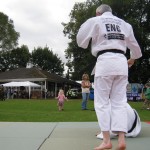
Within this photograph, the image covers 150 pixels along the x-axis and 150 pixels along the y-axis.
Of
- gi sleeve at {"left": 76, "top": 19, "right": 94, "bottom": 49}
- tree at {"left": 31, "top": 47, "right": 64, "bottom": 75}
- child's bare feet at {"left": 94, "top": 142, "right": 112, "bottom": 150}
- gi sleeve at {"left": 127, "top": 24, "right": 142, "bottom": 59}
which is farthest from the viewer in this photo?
tree at {"left": 31, "top": 47, "right": 64, "bottom": 75}

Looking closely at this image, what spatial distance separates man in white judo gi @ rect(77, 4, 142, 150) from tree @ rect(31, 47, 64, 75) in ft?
261

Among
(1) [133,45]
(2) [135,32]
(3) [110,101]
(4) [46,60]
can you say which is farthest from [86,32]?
(4) [46,60]

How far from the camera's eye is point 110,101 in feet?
18.1

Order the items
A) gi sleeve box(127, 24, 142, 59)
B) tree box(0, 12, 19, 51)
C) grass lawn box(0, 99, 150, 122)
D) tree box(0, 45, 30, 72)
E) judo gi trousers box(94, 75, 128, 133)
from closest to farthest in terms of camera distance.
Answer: judo gi trousers box(94, 75, 128, 133) < gi sleeve box(127, 24, 142, 59) < grass lawn box(0, 99, 150, 122) < tree box(0, 12, 19, 51) < tree box(0, 45, 30, 72)

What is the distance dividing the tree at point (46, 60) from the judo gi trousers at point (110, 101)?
79674 millimetres

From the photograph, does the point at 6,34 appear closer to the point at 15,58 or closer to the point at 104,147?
the point at 15,58

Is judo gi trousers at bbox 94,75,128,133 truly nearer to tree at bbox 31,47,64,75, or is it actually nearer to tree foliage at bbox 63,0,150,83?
tree foliage at bbox 63,0,150,83

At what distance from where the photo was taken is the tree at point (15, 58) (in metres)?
79.1

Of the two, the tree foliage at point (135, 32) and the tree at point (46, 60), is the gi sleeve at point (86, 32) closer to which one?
the tree foliage at point (135, 32)

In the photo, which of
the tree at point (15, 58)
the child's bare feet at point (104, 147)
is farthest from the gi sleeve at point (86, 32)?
the tree at point (15, 58)

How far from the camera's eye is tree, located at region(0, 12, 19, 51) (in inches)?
2857

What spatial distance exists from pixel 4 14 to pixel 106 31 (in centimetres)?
7107

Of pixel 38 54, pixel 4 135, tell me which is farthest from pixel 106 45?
pixel 38 54

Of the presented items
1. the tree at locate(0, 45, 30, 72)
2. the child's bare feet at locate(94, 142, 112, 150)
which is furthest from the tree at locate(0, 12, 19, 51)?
the child's bare feet at locate(94, 142, 112, 150)
